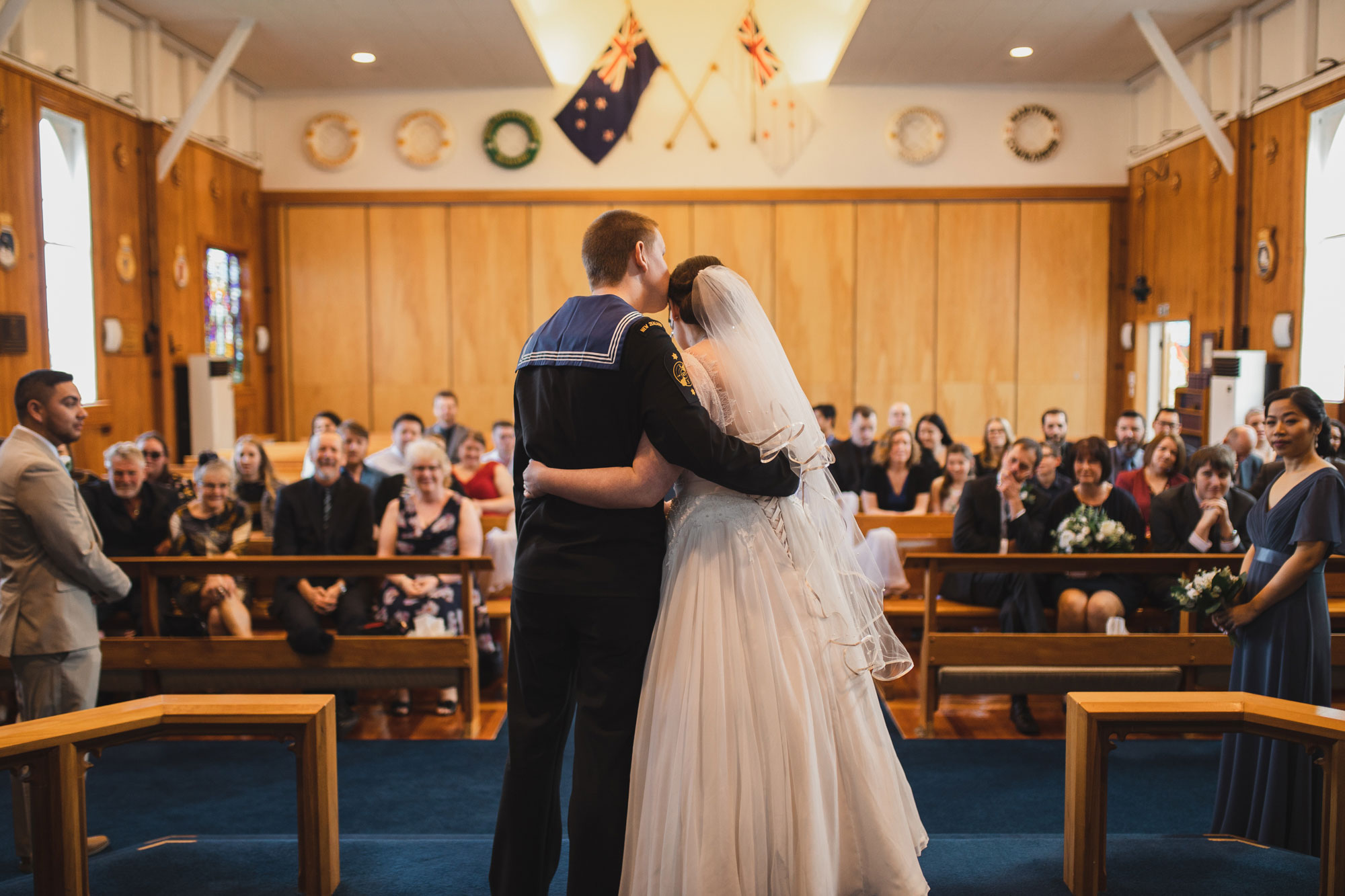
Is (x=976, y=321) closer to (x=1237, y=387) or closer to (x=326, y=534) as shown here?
(x=1237, y=387)

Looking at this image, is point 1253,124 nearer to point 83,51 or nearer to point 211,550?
point 211,550

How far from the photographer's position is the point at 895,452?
22.3 ft

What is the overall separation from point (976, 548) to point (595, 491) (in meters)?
3.55

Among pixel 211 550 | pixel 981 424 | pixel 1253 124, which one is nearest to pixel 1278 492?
pixel 211 550

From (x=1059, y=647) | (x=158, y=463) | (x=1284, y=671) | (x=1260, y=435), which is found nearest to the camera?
(x=1284, y=671)

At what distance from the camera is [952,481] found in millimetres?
6441

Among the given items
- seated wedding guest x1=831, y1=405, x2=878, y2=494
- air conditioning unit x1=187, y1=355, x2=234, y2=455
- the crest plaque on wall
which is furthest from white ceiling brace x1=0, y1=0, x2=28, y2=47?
the crest plaque on wall

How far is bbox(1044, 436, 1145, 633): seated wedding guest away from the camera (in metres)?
4.74

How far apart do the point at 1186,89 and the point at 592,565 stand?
832 centimetres

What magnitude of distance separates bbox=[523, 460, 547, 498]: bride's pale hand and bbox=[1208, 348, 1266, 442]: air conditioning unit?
7338 mm

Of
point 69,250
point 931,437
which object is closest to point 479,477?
point 931,437

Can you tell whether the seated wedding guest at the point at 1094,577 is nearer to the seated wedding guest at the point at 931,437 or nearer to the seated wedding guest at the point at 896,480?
the seated wedding guest at the point at 896,480

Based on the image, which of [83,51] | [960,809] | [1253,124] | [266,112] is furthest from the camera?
[266,112]

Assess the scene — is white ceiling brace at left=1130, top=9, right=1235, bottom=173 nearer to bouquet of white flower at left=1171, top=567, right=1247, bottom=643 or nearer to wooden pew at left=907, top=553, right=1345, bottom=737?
wooden pew at left=907, top=553, right=1345, bottom=737
